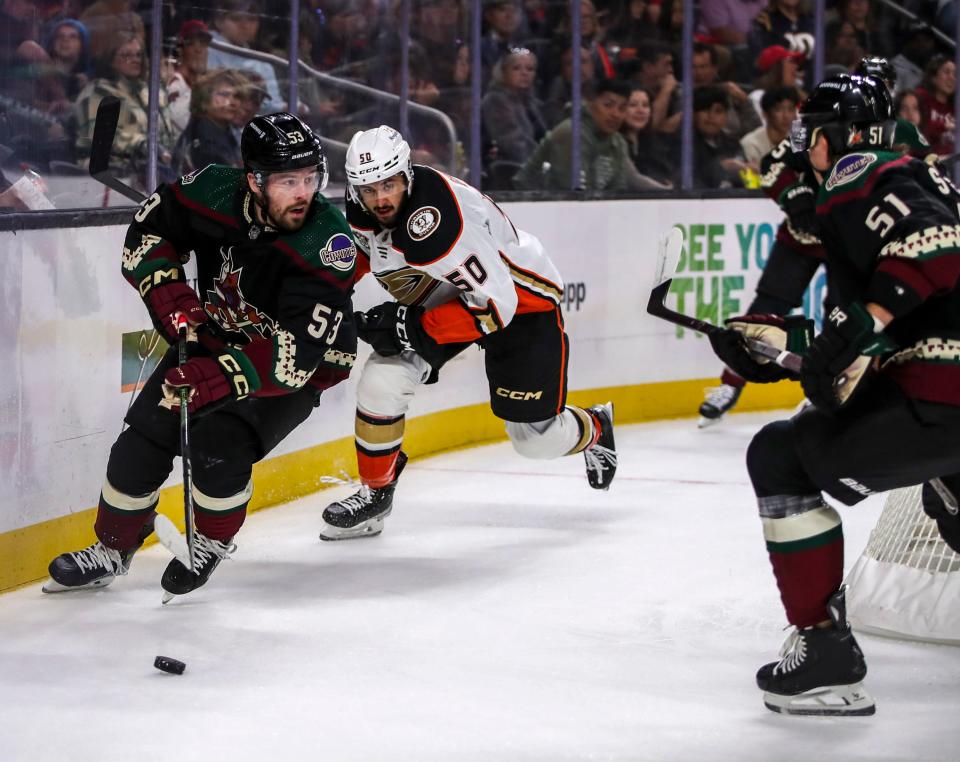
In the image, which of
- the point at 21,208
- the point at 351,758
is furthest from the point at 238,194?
the point at 351,758

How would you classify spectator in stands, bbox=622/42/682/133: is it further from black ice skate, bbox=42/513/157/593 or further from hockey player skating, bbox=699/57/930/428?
black ice skate, bbox=42/513/157/593

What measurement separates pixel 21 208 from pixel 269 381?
0.85 meters

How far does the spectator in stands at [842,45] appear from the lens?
6.54 m

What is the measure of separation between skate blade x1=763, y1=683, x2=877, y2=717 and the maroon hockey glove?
1390 mm

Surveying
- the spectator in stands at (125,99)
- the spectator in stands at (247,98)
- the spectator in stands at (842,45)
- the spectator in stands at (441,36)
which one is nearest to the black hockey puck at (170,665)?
the spectator in stands at (125,99)

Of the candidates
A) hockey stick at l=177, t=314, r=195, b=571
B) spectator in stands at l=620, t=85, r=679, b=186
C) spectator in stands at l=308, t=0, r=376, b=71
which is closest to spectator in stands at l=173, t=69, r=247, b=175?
spectator in stands at l=308, t=0, r=376, b=71

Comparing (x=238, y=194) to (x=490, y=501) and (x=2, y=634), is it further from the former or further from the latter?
(x=490, y=501)

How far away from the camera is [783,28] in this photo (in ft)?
21.1

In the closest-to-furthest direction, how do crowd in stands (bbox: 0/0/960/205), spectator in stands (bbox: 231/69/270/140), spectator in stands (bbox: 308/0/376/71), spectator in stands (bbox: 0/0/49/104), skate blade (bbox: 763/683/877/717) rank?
1. skate blade (bbox: 763/683/877/717)
2. spectator in stands (bbox: 0/0/49/104)
3. crowd in stands (bbox: 0/0/960/205)
4. spectator in stands (bbox: 231/69/270/140)
5. spectator in stands (bbox: 308/0/376/71)

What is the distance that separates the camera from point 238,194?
3184 mm

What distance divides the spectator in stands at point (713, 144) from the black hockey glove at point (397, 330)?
→ 2.74 meters

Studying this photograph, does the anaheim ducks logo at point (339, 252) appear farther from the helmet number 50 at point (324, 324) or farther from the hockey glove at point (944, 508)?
the hockey glove at point (944, 508)

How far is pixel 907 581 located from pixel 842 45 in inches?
162

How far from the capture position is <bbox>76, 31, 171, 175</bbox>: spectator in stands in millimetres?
3811
